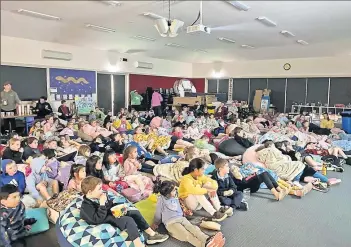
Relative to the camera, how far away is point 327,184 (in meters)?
4.73

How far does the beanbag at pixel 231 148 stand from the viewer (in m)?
6.30

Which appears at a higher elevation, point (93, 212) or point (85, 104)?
point (85, 104)

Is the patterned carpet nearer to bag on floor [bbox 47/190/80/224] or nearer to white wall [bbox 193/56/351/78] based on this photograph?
bag on floor [bbox 47/190/80/224]

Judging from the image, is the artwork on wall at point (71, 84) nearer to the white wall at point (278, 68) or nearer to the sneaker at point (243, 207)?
the white wall at point (278, 68)

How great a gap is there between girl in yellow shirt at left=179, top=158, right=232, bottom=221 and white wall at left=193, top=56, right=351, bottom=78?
8.82 meters

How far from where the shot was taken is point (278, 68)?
1171cm

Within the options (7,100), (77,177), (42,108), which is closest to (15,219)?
(77,177)

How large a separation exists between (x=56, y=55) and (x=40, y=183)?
5.76 m

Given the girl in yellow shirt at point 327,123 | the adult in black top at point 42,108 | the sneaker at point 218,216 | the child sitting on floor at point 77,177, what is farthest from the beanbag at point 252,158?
the adult in black top at point 42,108

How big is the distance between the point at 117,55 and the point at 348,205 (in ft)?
27.3

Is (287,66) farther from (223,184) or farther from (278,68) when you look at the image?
(223,184)

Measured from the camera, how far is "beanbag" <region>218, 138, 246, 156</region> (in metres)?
6.30

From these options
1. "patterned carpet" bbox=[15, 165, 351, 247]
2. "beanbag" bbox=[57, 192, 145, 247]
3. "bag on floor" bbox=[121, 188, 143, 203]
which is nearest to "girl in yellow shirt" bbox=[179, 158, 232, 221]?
"patterned carpet" bbox=[15, 165, 351, 247]

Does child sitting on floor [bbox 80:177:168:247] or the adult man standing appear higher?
the adult man standing
